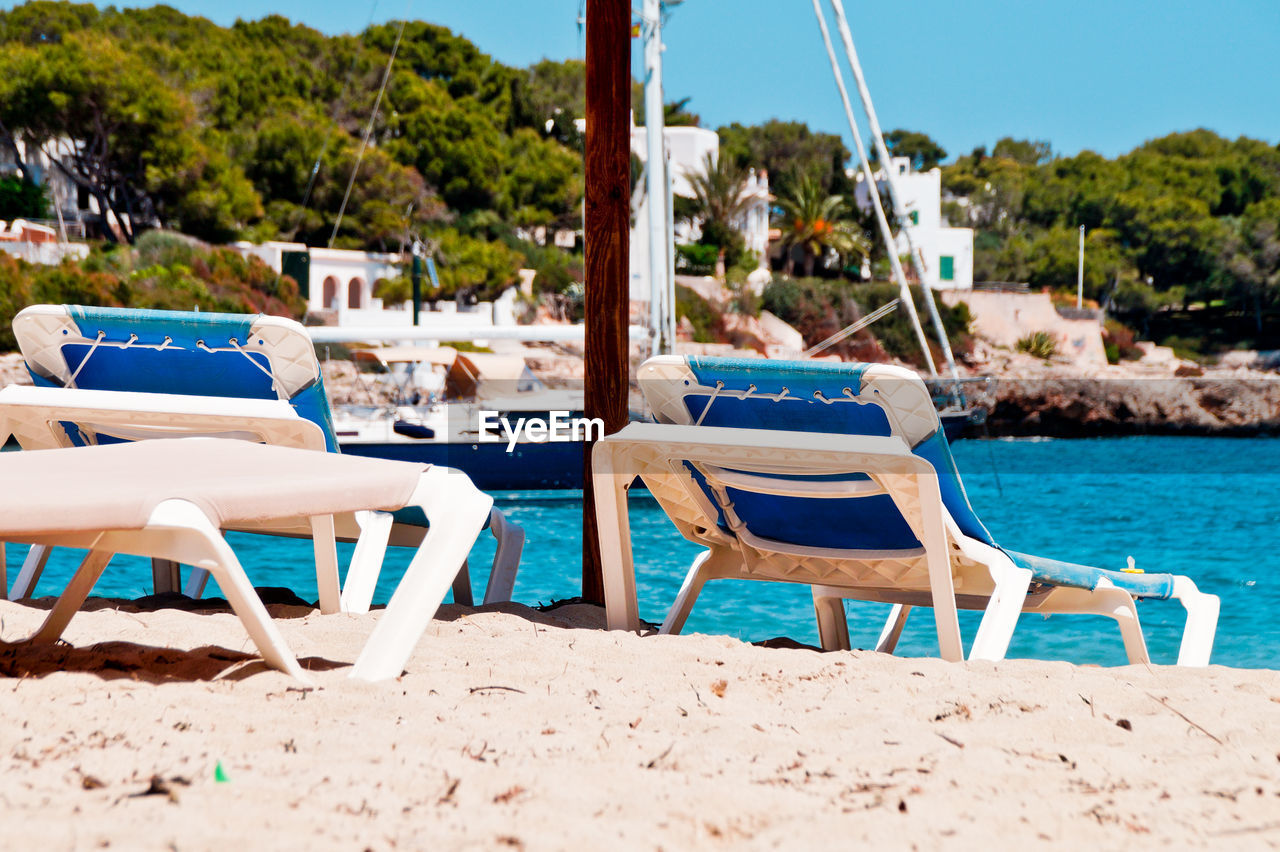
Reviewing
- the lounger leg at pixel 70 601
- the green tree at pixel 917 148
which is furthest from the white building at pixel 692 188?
the lounger leg at pixel 70 601

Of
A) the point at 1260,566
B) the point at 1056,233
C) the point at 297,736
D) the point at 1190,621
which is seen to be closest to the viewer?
the point at 297,736

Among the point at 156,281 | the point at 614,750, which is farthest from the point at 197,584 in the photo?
the point at 156,281

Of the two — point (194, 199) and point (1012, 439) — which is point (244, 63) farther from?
point (1012, 439)

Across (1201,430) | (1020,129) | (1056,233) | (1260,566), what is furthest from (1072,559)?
(1020,129)

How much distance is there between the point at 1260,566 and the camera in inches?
408

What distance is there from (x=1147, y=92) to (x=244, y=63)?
2838 inches

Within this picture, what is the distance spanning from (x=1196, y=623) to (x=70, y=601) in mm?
2381

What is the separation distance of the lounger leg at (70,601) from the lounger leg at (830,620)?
1.62 meters

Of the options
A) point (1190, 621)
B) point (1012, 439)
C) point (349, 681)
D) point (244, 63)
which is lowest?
point (1012, 439)

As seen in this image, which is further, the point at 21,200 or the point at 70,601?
the point at 21,200

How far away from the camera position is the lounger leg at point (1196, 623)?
2.57m

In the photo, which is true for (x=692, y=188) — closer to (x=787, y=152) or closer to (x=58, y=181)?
(x=787, y=152)

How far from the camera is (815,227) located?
42.3m

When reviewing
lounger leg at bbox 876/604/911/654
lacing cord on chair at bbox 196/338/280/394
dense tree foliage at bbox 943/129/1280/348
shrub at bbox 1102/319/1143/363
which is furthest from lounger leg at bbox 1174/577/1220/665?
dense tree foliage at bbox 943/129/1280/348
